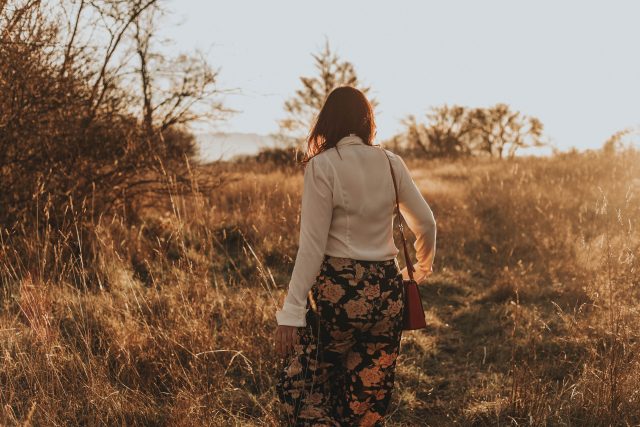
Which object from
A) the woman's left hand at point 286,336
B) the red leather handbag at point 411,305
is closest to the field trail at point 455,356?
the red leather handbag at point 411,305

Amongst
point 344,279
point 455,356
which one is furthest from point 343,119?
point 455,356

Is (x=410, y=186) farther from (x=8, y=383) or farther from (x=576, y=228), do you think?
(x=576, y=228)

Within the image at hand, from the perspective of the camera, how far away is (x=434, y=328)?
14.6 feet

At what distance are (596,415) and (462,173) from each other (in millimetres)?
9960

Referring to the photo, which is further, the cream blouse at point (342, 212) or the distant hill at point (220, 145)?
the distant hill at point (220, 145)

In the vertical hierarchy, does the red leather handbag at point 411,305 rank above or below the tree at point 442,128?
below

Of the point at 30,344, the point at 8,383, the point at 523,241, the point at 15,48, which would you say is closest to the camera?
the point at 8,383

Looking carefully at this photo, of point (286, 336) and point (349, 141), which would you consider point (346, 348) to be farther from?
point (349, 141)

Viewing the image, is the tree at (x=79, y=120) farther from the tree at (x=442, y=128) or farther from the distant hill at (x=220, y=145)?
the tree at (x=442, y=128)

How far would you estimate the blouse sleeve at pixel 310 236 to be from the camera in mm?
1942

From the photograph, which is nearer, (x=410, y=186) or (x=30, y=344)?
(x=410, y=186)

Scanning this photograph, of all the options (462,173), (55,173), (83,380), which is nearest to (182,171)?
(55,173)

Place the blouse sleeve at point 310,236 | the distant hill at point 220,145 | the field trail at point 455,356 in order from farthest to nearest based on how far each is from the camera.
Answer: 1. the distant hill at point 220,145
2. the field trail at point 455,356
3. the blouse sleeve at point 310,236

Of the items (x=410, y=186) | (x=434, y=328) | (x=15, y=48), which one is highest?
(x=15, y=48)
